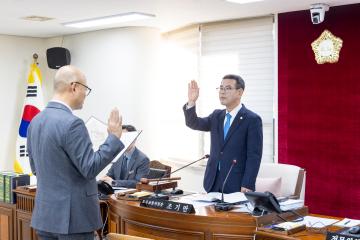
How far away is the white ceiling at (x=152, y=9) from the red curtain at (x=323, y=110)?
253mm

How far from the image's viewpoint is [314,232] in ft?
8.59

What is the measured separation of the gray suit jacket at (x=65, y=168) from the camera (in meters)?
2.54

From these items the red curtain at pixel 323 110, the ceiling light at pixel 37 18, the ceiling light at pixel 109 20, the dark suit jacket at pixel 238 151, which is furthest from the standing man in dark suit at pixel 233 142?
the ceiling light at pixel 37 18

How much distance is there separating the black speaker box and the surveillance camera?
339 centimetres

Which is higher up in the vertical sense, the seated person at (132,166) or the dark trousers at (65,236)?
the seated person at (132,166)

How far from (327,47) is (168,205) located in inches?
115

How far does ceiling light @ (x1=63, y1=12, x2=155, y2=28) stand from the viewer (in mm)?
5629

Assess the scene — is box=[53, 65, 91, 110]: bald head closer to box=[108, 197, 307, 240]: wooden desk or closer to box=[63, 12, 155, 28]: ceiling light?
box=[108, 197, 307, 240]: wooden desk

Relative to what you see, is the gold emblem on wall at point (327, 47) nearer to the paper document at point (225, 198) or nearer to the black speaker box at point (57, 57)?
the paper document at point (225, 198)

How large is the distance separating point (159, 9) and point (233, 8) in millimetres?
741

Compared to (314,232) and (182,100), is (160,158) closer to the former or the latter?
(182,100)

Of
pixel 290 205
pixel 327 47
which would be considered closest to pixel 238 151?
pixel 290 205

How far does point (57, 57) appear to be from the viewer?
7094 millimetres

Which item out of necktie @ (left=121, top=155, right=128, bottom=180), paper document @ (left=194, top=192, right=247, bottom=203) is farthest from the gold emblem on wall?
paper document @ (left=194, top=192, right=247, bottom=203)
